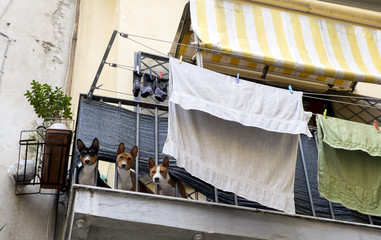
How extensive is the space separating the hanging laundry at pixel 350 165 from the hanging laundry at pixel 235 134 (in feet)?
1.47

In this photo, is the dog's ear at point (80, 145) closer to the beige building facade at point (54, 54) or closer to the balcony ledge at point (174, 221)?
the balcony ledge at point (174, 221)

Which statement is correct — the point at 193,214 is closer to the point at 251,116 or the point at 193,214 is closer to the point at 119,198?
the point at 119,198

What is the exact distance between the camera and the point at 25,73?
28.8ft

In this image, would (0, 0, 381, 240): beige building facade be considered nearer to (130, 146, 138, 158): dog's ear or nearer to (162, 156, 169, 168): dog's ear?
(130, 146, 138, 158): dog's ear

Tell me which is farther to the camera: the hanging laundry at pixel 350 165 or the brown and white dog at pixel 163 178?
the hanging laundry at pixel 350 165

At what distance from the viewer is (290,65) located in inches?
309

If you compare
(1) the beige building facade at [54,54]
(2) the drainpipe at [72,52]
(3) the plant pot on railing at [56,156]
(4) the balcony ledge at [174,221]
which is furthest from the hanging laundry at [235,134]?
(2) the drainpipe at [72,52]

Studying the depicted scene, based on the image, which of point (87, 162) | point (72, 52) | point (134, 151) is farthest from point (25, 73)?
point (134, 151)

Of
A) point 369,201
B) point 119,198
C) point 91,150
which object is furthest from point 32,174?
point 369,201

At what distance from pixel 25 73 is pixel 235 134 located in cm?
373

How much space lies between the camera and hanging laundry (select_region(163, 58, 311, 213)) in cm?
629

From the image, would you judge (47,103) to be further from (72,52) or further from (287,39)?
(287,39)

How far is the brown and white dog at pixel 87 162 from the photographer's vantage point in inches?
259

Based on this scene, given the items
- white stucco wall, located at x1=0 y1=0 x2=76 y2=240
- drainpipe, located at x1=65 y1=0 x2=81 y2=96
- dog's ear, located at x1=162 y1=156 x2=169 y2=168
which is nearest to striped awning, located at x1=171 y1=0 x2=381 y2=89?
dog's ear, located at x1=162 y1=156 x2=169 y2=168
